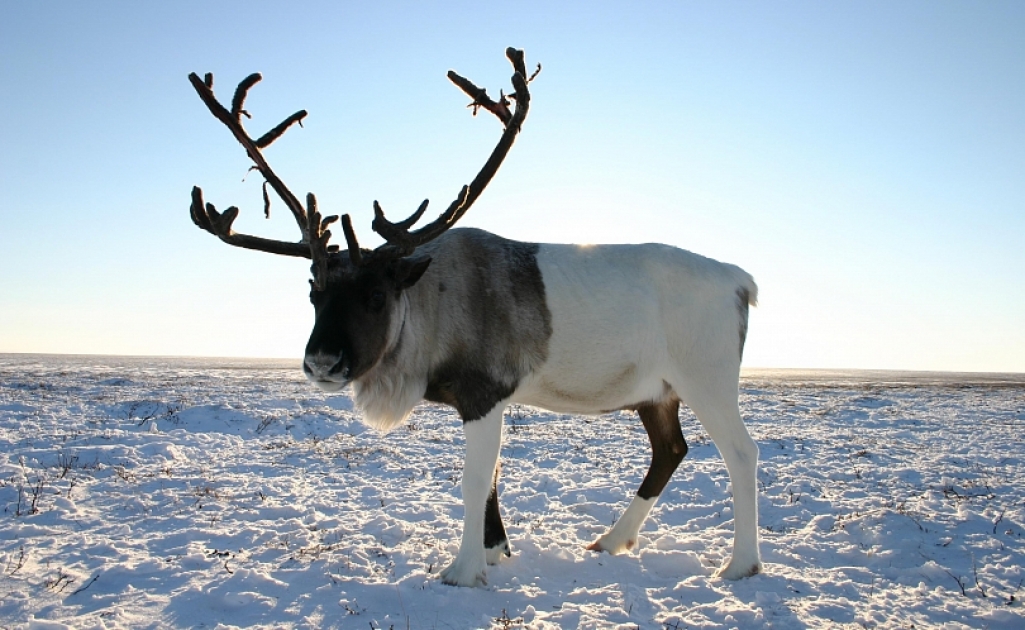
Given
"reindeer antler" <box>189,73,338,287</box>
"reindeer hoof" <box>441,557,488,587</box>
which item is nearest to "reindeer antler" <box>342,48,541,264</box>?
"reindeer antler" <box>189,73,338,287</box>

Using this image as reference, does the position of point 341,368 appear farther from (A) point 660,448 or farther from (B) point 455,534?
(A) point 660,448

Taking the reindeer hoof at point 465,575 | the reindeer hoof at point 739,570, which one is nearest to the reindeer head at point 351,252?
the reindeer hoof at point 465,575

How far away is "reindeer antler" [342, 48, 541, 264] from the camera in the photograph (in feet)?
15.7

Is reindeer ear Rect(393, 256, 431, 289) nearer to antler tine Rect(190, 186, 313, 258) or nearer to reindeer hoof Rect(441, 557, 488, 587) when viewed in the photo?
antler tine Rect(190, 186, 313, 258)

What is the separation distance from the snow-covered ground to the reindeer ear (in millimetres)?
2008

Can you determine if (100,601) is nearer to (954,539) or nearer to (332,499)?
(332,499)

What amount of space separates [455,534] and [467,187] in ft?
9.39

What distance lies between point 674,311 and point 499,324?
140 centimetres

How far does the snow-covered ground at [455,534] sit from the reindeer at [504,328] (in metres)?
0.47

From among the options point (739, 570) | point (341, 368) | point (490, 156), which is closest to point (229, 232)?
point (341, 368)

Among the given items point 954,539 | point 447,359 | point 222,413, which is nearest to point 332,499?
point 447,359

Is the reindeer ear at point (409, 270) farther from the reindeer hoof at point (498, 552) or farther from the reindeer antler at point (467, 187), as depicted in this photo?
the reindeer hoof at point (498, 552)

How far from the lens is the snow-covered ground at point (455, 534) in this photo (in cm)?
379

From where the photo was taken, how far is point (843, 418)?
14.7 metres
